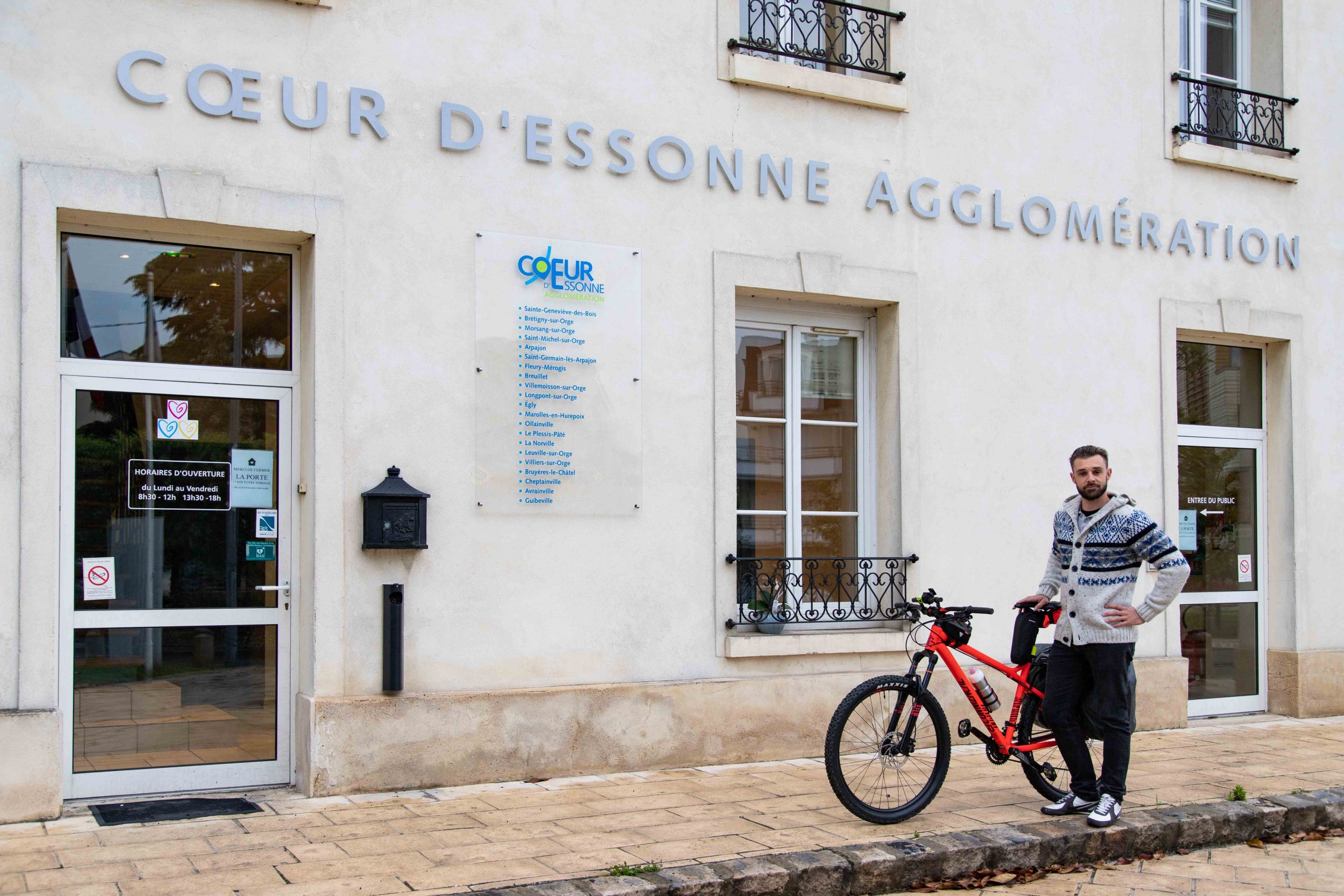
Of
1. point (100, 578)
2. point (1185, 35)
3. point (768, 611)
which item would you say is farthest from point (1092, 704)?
point (1185, 35)

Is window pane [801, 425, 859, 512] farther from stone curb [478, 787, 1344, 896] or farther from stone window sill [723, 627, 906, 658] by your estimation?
stone curb [478, 787, 1344, 896]

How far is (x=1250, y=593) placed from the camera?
30.3 ft

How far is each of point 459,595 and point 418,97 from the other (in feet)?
8.29

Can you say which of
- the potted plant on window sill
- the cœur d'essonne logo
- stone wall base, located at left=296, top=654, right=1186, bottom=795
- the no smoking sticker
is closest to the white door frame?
stone wall base, located at left=296, top=654, right=1186, bottom=795

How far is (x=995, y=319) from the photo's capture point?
804cm

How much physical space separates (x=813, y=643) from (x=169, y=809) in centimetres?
347

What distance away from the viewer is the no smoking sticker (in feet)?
19.2

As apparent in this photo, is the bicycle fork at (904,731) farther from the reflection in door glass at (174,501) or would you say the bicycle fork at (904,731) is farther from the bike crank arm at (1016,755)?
the reflection in door glass at (174,501)

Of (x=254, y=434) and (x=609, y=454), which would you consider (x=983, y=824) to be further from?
(x=254, y=434)

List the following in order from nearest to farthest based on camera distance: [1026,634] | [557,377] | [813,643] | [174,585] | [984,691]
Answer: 1. [984,691]
2. [1026,634]
3. [174,585]
4. [557,377]
5. [813,643]

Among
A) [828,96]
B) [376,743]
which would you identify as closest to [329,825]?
[376,743]

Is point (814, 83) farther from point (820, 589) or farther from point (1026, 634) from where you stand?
point (1026, 634)

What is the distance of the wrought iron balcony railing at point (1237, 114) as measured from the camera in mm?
9070

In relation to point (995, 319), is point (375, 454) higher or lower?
lower
